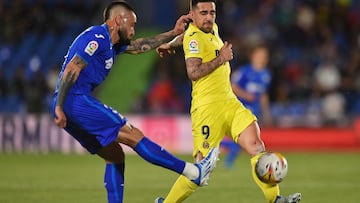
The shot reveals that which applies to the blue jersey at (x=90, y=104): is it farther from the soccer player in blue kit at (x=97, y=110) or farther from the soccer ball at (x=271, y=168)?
the soccer ball at (x=271, y=168)

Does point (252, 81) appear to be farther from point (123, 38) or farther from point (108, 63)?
point (108, 63)

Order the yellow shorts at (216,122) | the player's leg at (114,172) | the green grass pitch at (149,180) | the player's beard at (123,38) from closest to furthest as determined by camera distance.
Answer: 1. the player's beard at (123,38)
2. the player's leg at (114,172)
3. the yellow shorts at (216,122)
4. the green grass pitch at (149,180)

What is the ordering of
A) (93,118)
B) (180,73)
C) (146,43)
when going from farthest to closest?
(180,73) → (146,43) → (93,118)

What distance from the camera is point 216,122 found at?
9711 millimetres

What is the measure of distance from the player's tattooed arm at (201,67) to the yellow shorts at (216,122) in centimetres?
38

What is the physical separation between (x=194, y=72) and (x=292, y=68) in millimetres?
14326

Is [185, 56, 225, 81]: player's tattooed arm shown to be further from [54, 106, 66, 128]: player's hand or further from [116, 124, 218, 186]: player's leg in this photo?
[54, 106, 66, 128]: player's hand

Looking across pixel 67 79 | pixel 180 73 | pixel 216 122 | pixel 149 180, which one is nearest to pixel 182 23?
pixel 216 122

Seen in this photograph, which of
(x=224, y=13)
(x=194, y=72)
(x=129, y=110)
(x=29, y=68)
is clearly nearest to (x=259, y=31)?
(x=224, y=13)

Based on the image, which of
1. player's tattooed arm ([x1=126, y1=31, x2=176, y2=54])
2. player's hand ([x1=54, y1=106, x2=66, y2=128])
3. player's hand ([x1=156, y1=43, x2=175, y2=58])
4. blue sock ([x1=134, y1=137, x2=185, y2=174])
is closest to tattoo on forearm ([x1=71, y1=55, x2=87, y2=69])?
player's hand ([x1=54, y1=106, x2=66, y2=128])

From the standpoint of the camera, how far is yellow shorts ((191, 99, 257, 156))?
31.7 feet

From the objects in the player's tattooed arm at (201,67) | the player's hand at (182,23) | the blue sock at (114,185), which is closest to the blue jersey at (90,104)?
the blue sock at (114,185)

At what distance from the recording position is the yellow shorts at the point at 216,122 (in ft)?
31.7

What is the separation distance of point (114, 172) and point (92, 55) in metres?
1.33
